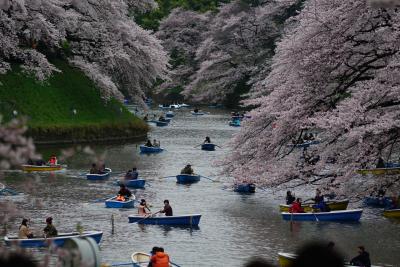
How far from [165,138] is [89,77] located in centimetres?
956

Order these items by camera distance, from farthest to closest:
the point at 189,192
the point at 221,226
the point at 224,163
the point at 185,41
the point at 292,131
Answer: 1. the point at 185,41
2. the point at 189,192
3. the point at 224,163
4. the point at 221,226
5. the point at 292,131

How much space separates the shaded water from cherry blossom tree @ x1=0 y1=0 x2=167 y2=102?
33.3 feet

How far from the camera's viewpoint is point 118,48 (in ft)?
194

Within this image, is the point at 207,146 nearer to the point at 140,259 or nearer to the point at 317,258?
the point at 140,259

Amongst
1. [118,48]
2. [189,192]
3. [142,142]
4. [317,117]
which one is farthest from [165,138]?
[317,117]

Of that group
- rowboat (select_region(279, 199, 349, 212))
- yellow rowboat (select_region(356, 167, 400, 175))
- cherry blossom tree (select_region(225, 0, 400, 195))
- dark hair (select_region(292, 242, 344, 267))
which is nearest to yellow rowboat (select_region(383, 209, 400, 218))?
rowboat (select_region(279, 199, 349, 212))

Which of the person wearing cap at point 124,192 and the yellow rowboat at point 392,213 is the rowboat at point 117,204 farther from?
the yellow rowboat at point 392,213

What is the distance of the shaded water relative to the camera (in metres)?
26.7

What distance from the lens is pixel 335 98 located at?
28.2 metres

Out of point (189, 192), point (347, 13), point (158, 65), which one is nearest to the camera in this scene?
point (347, 13)

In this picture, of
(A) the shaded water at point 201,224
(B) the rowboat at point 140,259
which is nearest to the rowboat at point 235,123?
(A) the shaded water at point 201,224

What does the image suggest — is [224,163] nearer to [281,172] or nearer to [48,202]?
[281,172]

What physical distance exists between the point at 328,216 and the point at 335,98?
5.44 m

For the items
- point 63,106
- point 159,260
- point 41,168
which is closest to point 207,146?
point 63,106
